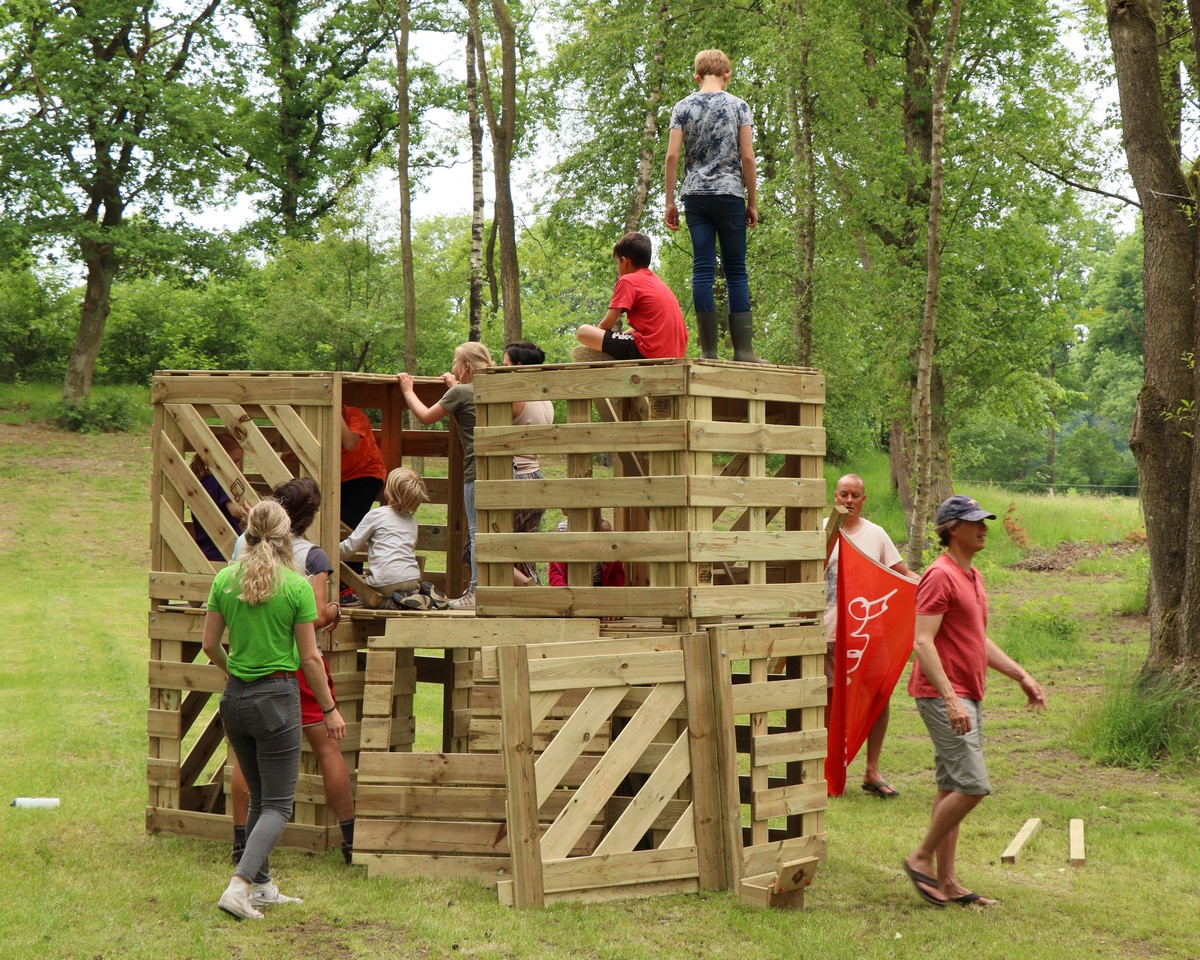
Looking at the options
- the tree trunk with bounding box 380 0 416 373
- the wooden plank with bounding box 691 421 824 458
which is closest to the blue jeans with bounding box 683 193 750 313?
the wooden plank with bounding box 691 421 824 458

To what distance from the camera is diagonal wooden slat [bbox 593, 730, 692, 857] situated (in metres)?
6.22

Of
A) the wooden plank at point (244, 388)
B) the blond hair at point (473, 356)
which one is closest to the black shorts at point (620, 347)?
the blond hair at point (473, 356)

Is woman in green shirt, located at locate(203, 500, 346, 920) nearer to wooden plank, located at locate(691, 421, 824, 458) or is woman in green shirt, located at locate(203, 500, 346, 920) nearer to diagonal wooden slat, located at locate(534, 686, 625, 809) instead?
diagonal wooden slat, located at locate(534, 686, 625, 809)

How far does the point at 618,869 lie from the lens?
6184 mm

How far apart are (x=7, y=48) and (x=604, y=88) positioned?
15.2m

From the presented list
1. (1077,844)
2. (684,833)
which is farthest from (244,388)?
(1077,844)

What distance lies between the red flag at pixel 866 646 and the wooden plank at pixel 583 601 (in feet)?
7.80

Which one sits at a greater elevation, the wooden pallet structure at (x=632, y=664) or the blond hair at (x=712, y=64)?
the blond hair at (x=712, y=64)

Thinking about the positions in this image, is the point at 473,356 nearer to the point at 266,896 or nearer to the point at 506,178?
the point at 266,896

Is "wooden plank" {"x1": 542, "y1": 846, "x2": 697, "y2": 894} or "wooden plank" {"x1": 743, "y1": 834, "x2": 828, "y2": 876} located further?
"wooden plank" {"x1": 743, "y1": 834, "x2": 828, "y2": 876}

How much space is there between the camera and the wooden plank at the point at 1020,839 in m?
7.22

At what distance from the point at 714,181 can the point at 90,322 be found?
86.5ft

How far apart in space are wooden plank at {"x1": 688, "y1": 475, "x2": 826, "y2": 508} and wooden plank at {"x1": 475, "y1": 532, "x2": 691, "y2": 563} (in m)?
0.25

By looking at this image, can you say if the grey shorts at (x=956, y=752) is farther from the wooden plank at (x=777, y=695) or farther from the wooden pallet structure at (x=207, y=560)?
the wooden pallet structure at (x=207, y=560)
